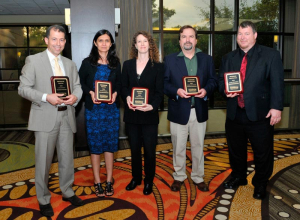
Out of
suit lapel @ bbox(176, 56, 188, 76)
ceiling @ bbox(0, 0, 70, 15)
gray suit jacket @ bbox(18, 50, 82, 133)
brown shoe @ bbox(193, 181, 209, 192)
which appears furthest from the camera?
ceiling @ bbox(0, 0, 70, 15)

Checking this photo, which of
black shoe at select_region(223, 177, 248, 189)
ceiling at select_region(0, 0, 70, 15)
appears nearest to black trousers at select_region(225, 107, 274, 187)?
black shoe at select_region(223, 177, 248, 189)

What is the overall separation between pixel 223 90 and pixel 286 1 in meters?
5.46

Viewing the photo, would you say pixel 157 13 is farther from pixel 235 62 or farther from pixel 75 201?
pixel 75 201

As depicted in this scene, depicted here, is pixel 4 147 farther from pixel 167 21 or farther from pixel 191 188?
pixel 167 21

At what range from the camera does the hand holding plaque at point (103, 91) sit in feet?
9.02

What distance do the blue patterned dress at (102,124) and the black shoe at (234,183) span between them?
4.39 feet

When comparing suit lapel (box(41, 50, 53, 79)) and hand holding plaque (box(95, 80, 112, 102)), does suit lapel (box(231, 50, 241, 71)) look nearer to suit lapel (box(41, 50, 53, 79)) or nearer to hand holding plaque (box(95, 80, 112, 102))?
hand holding plaque (box(95, 80, 112, 102))

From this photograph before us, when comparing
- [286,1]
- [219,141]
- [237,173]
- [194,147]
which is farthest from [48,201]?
[286,1]

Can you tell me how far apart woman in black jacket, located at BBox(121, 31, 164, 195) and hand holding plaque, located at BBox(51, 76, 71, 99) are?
63cm

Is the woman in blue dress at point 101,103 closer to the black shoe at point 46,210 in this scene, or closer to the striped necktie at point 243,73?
the black shoe at point 46,210

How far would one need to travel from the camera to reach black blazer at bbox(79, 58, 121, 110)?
2.88m

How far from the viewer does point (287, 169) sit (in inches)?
148

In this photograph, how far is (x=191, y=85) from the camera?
2.83m

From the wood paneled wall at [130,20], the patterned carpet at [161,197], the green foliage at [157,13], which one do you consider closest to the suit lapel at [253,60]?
the patterned carpet at [161,197]
